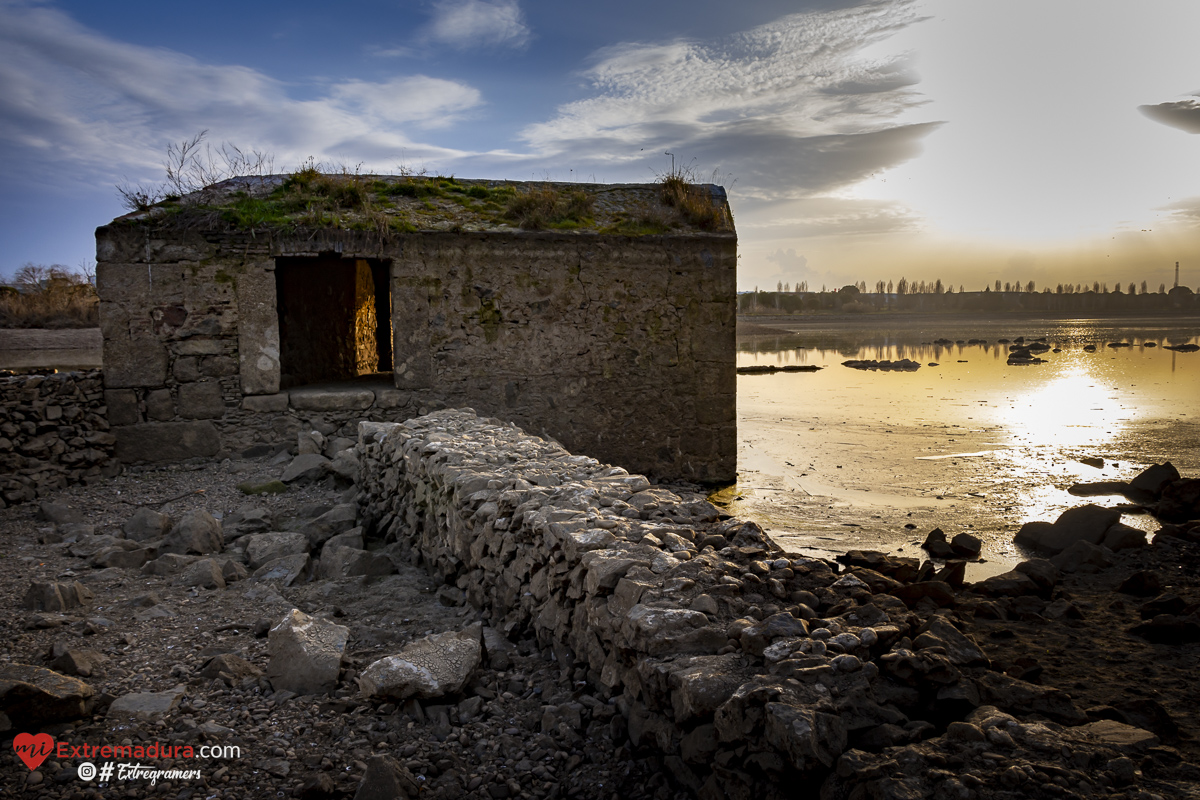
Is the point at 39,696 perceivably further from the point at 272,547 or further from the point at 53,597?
the point at 272,547

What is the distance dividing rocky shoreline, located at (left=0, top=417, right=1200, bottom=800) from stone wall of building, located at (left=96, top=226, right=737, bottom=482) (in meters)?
3.09

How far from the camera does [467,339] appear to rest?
30.1ft

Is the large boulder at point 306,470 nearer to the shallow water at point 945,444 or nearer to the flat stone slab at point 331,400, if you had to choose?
the flat stone slab at point 331,400

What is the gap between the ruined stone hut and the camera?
27.4 feet

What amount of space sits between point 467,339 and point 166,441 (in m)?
3.69

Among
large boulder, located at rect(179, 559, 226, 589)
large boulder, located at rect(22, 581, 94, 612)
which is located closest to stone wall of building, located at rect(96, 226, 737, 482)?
large boulder, located at rect(179, 559, 226, 589)

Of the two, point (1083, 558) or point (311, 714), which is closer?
point (311, 714)

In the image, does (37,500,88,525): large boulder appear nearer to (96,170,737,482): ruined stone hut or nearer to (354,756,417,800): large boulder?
(96,170,737,482): ruined stone hut

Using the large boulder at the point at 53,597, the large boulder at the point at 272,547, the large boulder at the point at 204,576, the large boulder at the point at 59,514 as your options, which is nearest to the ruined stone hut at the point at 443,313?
the large boulder at the point at 59,514

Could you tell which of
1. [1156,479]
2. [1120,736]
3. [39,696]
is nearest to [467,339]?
[39,696]

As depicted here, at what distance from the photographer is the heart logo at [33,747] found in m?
2.68

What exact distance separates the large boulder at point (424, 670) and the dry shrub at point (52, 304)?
54.5ft

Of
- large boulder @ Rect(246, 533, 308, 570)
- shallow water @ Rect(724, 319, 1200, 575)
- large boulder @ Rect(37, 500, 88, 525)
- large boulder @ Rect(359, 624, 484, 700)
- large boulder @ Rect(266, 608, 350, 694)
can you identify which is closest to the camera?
large boulder @ Rect(359, 624, 484, 700)

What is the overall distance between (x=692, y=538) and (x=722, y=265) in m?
6.81
